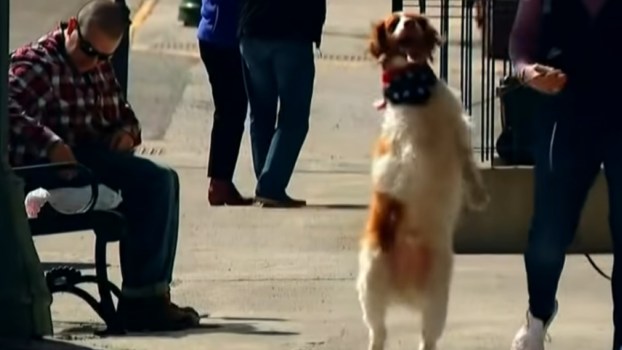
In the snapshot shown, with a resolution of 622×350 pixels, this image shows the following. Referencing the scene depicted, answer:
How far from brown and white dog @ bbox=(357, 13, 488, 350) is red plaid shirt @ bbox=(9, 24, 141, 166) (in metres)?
1.58

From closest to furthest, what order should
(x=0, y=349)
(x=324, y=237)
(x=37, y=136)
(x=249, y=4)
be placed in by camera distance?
(x=0, y=349) → (x=37, y=136) → (x=324, y=237) → (x=249, y=4)

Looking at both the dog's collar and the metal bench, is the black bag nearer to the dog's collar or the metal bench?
the metal bench

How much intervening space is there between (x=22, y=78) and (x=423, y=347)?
2.10m

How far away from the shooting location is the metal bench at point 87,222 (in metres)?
7.56

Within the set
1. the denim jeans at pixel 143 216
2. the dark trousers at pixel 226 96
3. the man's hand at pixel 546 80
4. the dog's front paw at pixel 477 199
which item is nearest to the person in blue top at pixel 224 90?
the dark trousers at pixel 226 96

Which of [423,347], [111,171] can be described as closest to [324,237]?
[111,171]

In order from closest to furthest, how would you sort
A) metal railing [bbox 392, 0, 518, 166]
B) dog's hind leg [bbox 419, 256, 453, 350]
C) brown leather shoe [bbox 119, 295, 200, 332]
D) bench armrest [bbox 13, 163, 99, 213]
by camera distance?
dog's hind leg [bbox 419, 256, 453, 350] < bench armrest [bbox 13, 163, 99, 213] < brown leather shoe [bbox 119, 295, 200, 332] < metal railing [bbox 392, 0, 518, 166]

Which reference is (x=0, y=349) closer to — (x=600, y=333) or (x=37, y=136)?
(x=37, y=136)

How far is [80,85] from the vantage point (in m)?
7.83

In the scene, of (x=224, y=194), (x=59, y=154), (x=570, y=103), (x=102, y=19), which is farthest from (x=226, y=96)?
(x=570, y=103)

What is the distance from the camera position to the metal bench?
7.56 m

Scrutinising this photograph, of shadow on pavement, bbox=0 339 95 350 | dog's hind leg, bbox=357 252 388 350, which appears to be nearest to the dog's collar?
dog's hind leg, bbox=357 252 388 350

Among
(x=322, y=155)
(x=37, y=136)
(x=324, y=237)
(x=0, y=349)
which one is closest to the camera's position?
(x=0, y=349)

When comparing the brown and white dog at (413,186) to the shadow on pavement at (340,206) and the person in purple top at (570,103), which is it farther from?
the shadow on pavement at (340,206)
